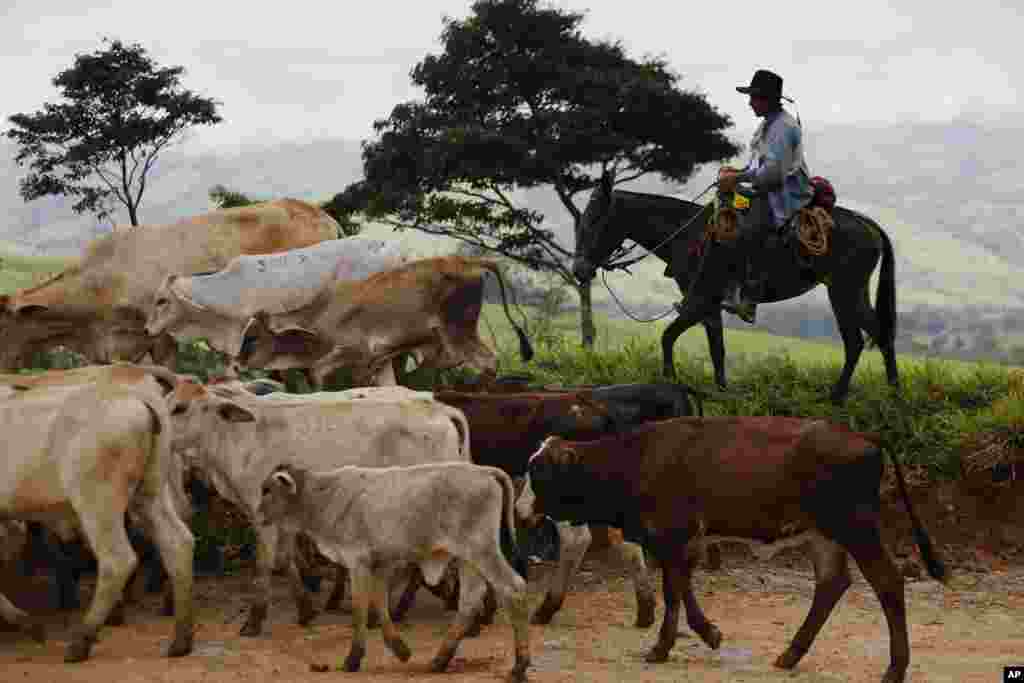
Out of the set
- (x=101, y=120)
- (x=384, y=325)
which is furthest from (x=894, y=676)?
(x=101, y=120)

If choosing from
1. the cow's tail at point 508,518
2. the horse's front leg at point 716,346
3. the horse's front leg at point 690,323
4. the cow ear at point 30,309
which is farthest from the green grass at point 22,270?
the cow's tail at point 508,518

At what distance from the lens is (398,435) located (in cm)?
1146

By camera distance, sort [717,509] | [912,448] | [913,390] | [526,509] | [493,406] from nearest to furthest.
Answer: [717,509] → [526,509] → [493,406] → [912,448] → [913,390]

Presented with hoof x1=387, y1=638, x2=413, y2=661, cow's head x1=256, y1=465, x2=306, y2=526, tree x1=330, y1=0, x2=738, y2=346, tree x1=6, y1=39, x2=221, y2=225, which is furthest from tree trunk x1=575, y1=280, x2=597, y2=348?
hoof x1=387, y1=638, x2=413, y2=661

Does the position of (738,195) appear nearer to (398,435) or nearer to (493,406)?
(493,406)

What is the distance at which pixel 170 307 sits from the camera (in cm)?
1552

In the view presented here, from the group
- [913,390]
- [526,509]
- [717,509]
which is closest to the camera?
[717,509]

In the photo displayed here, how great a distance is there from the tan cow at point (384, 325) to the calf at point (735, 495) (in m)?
3.94

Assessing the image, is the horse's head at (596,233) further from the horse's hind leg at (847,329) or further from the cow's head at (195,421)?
the cow's head at (195,421)

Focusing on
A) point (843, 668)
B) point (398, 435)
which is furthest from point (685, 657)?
point (398, 435)

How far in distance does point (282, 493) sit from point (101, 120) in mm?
23199

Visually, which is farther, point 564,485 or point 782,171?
point 782,171

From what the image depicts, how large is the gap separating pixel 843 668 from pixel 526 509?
92.1 inches

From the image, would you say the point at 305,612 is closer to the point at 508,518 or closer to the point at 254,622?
the point at 254,622
